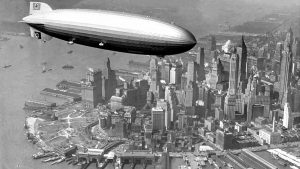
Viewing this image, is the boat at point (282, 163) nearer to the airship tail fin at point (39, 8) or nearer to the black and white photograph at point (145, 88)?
the black and white photograph at point (145, 88)

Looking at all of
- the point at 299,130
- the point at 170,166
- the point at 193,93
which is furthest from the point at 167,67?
the point at 170,166

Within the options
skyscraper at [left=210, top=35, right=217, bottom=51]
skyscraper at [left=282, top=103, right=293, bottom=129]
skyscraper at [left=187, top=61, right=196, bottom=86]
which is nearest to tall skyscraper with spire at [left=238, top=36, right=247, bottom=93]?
skyscraper at [left=187, top=61, right=196, bottom=86]

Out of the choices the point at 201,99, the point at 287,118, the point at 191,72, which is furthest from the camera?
the point at 191,72

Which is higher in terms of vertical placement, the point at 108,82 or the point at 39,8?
the point at 39,8

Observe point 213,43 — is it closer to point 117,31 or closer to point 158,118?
point 158,118

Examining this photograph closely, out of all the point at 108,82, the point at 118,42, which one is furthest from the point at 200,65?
the point at 118,42

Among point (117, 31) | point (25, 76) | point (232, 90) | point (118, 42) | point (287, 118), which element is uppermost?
point (117, 31)
